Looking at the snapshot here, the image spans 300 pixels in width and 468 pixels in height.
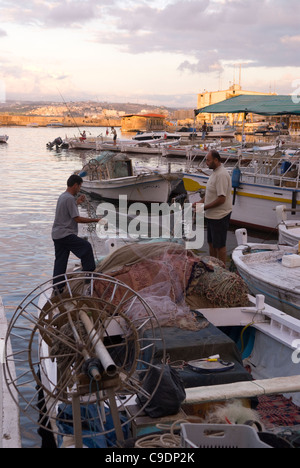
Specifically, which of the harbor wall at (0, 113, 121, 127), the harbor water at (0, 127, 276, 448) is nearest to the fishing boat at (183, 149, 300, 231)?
the harbor water at (0, 127, 276, 448)

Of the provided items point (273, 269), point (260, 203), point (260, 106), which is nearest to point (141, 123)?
point (260, 106)

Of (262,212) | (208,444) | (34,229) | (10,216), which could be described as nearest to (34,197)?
(10,216)

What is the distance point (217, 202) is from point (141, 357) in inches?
159

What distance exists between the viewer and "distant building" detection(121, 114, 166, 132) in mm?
87750

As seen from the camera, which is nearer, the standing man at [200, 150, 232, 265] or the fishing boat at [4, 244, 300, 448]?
the fishing boat at [4, 244, 300, 448]

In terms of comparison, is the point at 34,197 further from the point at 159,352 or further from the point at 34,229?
the point at 159,352

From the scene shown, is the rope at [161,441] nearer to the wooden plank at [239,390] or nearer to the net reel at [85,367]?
the net reel at [85,367]

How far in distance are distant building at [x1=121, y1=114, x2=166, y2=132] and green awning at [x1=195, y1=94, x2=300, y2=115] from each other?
71.2m

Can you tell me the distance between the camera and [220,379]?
15.1 feet


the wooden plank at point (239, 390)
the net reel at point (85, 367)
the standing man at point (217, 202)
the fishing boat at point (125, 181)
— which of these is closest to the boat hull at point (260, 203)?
the fishing boat at point (125, 181)

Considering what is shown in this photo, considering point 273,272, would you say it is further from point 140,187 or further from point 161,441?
point 140,187

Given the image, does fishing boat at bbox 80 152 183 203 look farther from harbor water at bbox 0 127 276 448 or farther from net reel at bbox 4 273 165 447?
net reel at bbox 4 273 165 447

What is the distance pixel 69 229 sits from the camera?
7238 millimetres

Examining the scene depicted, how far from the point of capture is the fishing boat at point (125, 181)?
68.4 ft
